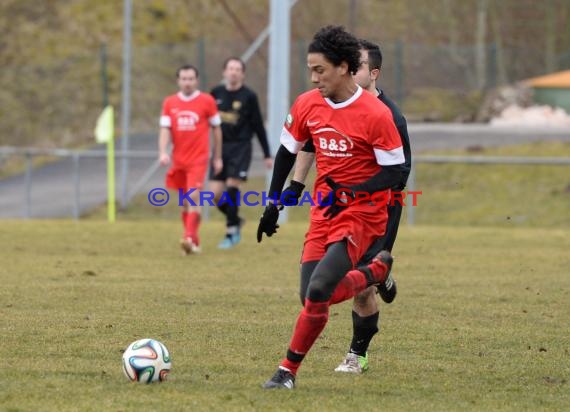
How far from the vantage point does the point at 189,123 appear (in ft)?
43.8

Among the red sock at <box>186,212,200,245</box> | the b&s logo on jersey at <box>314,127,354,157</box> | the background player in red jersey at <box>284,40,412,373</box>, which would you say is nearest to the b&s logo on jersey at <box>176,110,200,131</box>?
the red sock at <box>186,212,200,245</box>

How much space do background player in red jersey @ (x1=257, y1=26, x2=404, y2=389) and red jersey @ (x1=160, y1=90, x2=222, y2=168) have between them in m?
7.00

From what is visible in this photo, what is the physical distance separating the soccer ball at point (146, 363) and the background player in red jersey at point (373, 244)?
1.04 meters

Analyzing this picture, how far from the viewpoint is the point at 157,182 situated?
24125 mm

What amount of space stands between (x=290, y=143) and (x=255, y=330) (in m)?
1.91

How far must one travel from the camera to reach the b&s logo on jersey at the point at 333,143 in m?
6.17

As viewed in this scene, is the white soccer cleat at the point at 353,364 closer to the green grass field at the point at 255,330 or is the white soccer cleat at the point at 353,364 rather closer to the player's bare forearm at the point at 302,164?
the green grass field at the point at 255,330

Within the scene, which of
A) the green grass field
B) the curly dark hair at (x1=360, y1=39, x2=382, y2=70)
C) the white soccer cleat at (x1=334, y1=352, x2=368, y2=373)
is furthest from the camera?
the curly dark hair at (x1=360, y1=39, x2=382, y2=70)

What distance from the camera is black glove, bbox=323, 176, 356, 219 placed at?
6.18 meters

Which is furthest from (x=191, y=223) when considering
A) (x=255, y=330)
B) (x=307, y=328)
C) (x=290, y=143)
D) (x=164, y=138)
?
(x=307, y=328)

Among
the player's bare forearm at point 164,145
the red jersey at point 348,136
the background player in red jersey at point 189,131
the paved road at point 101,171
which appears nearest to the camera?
the red jersey at point 348,136

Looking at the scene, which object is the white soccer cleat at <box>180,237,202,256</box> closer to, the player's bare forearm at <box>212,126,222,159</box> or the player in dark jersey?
the player in dark jersey

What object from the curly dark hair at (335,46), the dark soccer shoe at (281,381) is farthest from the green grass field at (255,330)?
the curly dark hair at (335,46)

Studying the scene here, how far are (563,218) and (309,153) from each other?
1516cm
